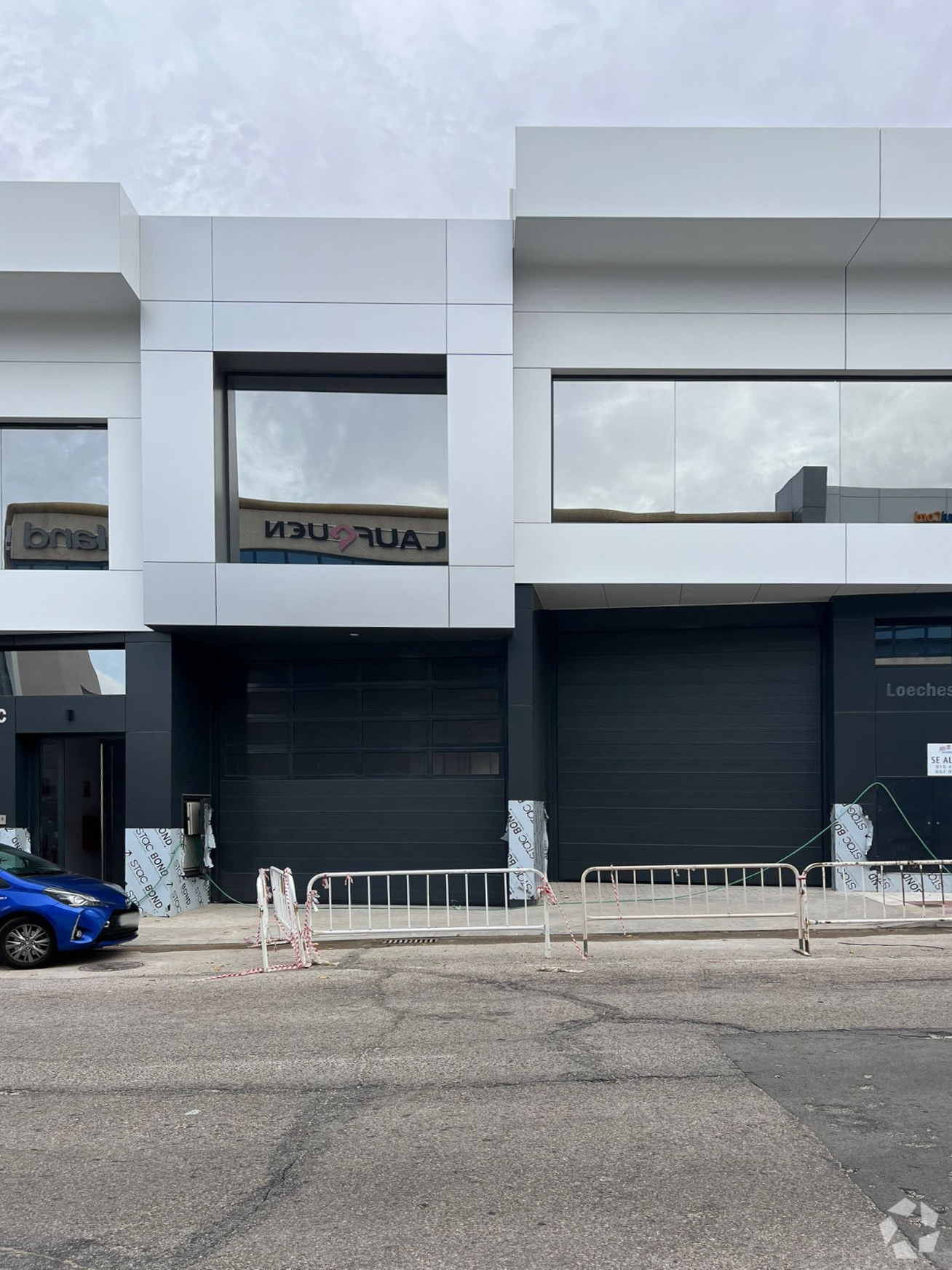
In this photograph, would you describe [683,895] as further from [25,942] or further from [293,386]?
[293,386]

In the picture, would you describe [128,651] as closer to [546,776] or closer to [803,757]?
[546,776]

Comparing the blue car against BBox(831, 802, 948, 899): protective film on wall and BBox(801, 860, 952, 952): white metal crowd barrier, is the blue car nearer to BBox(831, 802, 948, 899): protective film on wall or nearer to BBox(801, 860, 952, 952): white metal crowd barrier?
BBox(801, 860, 952, 952): white metal crowd barrier

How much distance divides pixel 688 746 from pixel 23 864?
11.1 m

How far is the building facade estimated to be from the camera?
16844 millimetres

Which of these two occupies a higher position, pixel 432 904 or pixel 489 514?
pixel 489 514

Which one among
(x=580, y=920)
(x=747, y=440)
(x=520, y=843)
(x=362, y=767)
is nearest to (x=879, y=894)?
(x=580, y=920)

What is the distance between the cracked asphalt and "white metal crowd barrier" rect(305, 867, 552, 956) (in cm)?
226

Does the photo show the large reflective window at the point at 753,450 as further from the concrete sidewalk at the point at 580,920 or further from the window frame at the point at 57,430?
the window frame at the point at 57,430

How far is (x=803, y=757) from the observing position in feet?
62.4

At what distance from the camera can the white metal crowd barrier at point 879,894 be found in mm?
14695

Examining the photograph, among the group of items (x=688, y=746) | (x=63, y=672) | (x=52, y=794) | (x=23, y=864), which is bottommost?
(x=23, y=864)

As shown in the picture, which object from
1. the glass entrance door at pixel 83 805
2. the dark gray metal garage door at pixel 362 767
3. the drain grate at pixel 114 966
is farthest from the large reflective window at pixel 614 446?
the drain grate at pixel 114 966

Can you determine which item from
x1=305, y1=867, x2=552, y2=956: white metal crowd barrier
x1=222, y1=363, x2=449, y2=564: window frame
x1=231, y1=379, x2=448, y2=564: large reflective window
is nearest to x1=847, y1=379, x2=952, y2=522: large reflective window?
x1=231, y1=379, x2=448, y2=564: large reflective window

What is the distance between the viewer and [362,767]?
734 inches
